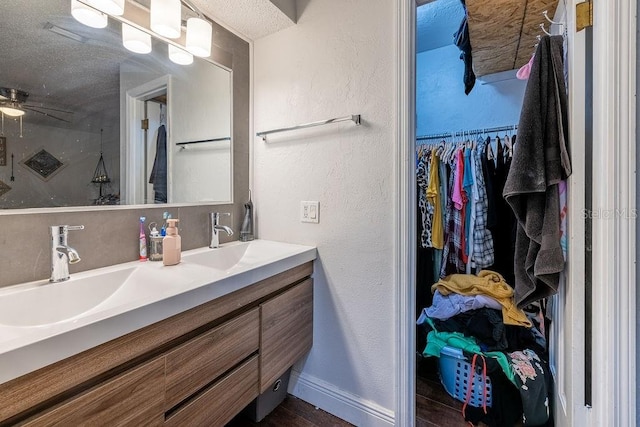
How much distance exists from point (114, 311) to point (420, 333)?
175cm

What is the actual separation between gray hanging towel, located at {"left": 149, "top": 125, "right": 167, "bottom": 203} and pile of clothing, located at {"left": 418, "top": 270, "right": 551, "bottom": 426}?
1.64 metres

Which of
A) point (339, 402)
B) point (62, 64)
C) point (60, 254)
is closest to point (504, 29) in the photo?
point (62, 64)

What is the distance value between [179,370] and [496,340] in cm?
158

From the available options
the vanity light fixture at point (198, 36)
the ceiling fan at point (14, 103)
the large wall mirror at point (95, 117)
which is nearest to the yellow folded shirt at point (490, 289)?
the large wall mirror at point (95, 117)

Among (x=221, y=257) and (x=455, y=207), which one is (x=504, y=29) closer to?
(x=455, y=207)

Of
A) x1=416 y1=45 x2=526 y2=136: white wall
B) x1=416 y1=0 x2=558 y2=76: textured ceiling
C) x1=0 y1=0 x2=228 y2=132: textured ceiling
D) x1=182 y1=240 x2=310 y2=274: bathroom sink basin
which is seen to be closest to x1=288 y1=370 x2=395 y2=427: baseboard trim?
x1=182 y1=240 x2=310 y2=274: bathroom sink basin

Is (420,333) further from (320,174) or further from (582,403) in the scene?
(320,174)

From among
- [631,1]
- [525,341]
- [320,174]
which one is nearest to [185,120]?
[320,174]

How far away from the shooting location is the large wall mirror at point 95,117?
85 centimetres

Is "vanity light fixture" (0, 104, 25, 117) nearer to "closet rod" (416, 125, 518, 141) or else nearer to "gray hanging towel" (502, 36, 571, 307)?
"gray hanging towel" (502, 36, 571, 307)

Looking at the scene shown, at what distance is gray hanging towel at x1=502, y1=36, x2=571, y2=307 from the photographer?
37.6 inches

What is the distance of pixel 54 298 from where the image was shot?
→ 2.72 ft

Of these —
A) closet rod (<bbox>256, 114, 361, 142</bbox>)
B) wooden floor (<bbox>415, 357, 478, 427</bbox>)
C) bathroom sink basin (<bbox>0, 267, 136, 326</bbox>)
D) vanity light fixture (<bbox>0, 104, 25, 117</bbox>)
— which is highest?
closet rod (<bbox>256, 114, 361, 142</bbox>)

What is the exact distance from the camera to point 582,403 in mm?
813
